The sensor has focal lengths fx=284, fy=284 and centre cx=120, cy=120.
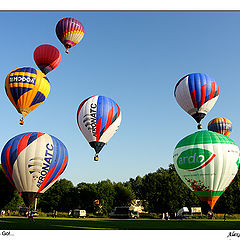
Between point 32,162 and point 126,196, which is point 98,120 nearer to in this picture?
point 32,162

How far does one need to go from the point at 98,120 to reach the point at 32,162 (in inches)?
303

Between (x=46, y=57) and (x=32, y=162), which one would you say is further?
(x=46, y=57)

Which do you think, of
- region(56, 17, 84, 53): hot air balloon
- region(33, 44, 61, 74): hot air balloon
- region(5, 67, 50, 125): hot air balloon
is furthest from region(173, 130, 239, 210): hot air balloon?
region(33, 44, 61, 74): hot air balloon

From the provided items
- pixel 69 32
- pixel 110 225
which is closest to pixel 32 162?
pixel 110 225

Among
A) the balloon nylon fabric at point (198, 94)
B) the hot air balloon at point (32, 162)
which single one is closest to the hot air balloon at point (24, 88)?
the hot air balloon at point (32, 162)

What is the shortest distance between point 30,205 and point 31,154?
4849mm

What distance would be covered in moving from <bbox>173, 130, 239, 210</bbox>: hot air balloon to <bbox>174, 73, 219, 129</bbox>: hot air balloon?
4374 mm

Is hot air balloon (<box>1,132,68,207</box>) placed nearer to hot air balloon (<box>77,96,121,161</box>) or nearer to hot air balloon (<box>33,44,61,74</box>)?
hot air balloon (<box>77,96,121,161</box>)

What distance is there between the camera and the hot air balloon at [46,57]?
127 feet

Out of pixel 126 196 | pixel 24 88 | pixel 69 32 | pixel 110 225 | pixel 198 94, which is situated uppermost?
pixel 69 32

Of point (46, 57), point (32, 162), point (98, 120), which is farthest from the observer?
point (46, 57)

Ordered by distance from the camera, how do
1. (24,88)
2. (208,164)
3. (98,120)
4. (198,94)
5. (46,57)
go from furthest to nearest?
(46,57) < (24,88) < (198,94) < (98,120) < (208,164)

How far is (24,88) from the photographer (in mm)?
31656

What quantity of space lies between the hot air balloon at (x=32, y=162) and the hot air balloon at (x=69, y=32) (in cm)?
1468
